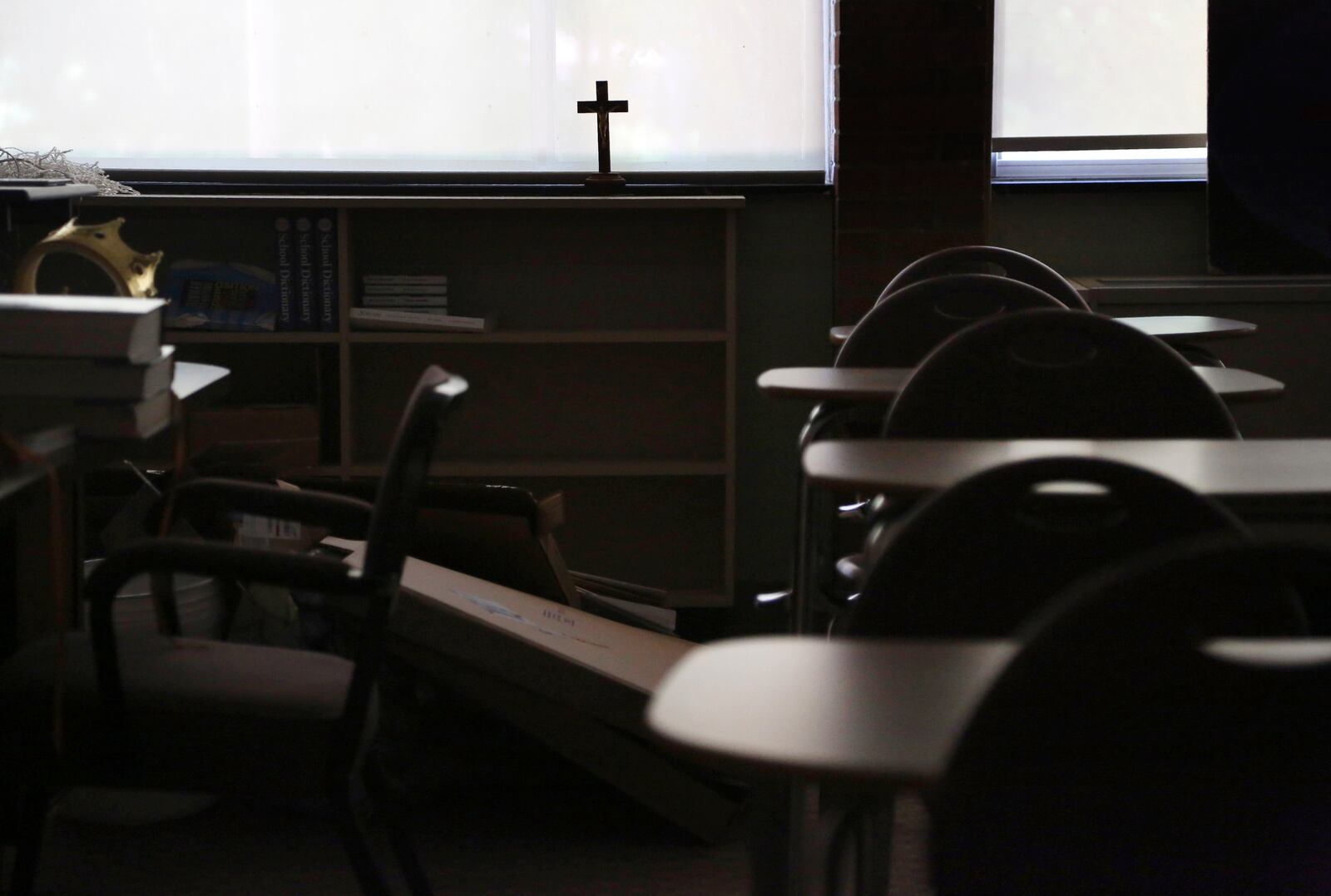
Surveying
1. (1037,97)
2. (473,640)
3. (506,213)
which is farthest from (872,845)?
(1037,97)

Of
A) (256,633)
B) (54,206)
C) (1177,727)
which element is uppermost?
(54,206)

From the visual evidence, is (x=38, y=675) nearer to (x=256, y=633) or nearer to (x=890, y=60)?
(x=256, y=633)

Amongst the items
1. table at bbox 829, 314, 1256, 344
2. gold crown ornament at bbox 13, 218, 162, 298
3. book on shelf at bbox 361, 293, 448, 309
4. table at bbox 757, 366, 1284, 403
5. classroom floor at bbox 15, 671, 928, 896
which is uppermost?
gold crown ornament at bbox 13, 218, 162, 298

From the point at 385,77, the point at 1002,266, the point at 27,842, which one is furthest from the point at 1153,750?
the point at 385,77

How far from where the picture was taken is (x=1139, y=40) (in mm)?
3795

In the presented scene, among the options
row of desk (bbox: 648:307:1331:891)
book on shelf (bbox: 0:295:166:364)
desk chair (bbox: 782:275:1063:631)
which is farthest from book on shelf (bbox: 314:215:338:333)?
row of desk (bbox: 648:307:1331:891)

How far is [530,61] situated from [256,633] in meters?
1.90

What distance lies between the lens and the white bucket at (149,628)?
A: 2.34 m

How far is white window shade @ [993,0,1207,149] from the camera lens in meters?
3.78

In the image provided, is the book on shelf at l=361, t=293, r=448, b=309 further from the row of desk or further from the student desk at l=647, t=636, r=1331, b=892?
the student desk at l=647, t=636, r=1331, b=892

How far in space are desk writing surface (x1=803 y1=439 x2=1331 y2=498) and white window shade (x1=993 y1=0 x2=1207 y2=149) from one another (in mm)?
2277

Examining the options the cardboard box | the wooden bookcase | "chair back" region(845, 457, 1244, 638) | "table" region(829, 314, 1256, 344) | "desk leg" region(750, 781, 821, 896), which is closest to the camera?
"chair back" region(845, 457, 1244, 638)

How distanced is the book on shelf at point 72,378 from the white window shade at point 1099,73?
281 cm

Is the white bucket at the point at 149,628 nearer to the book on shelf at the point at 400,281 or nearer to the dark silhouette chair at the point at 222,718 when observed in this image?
the dark silhouette chair at the point at 222,718
